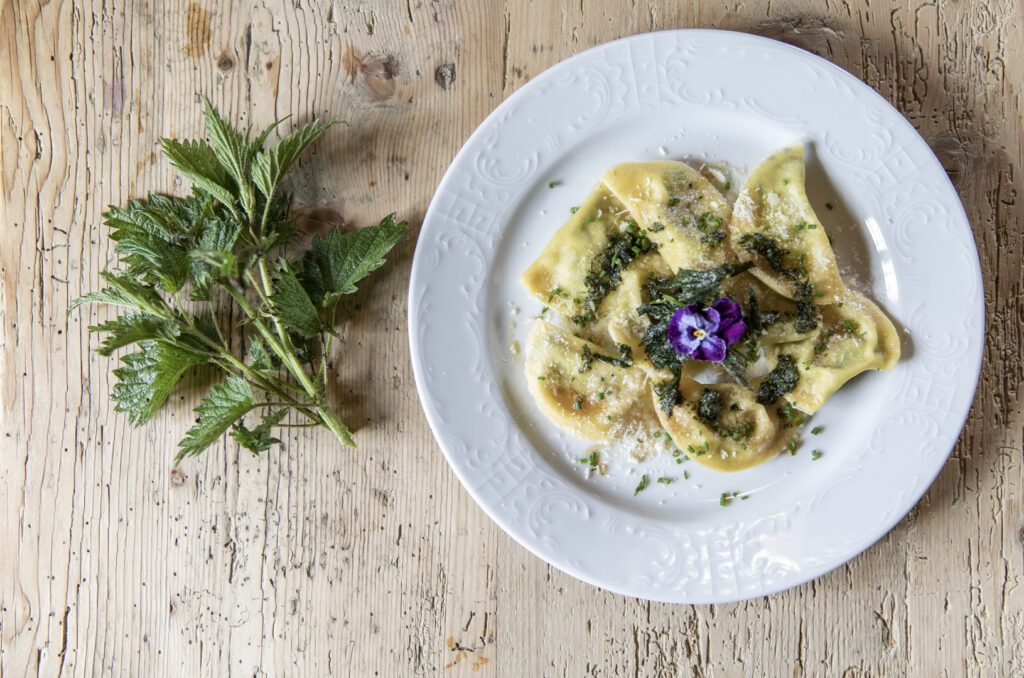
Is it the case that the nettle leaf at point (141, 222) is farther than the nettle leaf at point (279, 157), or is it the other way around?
the nettle leaf at point (141, 222)

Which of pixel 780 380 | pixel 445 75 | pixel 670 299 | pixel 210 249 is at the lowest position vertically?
pixel 780 380

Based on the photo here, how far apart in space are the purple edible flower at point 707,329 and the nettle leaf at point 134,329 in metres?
2.19

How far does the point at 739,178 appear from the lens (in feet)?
11.0

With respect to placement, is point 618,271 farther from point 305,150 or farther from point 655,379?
point 305,150

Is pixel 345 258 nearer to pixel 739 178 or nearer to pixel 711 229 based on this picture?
pixel 711 229

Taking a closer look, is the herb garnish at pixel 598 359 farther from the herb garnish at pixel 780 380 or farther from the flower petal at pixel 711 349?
the herb garnish at pixel 780 380

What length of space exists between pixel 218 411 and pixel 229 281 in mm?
594

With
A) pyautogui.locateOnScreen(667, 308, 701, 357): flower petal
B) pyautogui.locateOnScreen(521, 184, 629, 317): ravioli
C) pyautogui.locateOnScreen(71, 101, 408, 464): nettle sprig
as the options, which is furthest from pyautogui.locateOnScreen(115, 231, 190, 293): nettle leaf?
pyautogui.locateOnScreen(667, 308, 701, 357): flower petal

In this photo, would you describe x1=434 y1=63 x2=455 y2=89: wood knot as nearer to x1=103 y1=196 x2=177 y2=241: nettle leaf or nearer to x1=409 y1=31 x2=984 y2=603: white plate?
x1=409 y1=31 x2=984 y2=603: white plate

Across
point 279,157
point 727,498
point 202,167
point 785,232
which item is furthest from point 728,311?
point 202,167

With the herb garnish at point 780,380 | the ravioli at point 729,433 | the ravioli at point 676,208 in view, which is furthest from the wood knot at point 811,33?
the ravioli at point 729,433

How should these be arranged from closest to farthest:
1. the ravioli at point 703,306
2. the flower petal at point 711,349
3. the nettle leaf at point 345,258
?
the flower petal at point 711,349, the ravioli at point 703,306, the nettle leaf at point 345,258

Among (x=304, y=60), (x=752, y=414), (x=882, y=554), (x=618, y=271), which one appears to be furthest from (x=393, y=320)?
(x=882, y=554)

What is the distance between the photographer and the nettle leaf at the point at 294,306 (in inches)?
127
